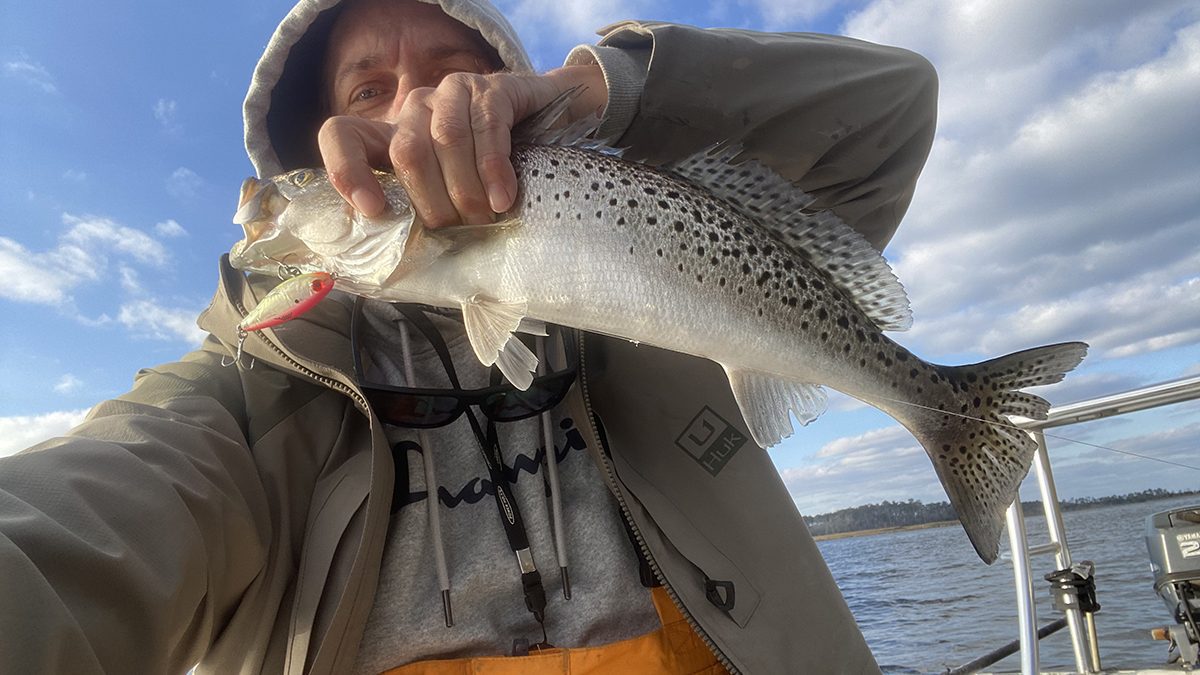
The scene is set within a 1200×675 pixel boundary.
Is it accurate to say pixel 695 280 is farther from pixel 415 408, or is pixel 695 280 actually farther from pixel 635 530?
pixel 415 408

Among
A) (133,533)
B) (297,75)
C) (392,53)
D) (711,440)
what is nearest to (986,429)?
(711,440)

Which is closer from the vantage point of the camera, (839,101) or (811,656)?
(811,656)

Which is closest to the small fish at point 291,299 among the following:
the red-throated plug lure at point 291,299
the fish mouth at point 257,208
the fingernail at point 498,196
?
the red-throated plug lure at point 291,299

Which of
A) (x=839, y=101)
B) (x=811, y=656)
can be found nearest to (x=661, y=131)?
(x=839, y=101)

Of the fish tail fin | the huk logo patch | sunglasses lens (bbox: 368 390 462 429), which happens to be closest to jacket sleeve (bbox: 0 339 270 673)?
sunglasses lens (bbox: 368 390 462 429)

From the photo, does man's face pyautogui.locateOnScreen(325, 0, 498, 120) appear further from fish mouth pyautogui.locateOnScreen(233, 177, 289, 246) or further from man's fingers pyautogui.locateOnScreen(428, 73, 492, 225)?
man's fingers pyautogui.locateOnScreen(428, 73, 492, 225)

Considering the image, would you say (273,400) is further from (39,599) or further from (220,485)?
(39,599)
